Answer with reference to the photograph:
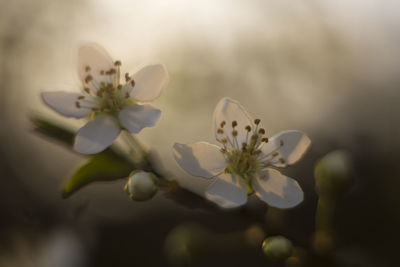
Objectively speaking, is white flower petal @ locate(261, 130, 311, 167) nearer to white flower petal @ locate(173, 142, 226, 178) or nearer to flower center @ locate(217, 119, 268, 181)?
flower center @ locate(217, 119, 268, 181)

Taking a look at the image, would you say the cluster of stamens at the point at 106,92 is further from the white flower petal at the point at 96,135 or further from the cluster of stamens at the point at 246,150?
the cluster of stamens at the point at 246,150

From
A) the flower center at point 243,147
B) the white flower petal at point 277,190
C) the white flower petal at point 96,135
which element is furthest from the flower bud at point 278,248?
the white flower petal at point 96,135

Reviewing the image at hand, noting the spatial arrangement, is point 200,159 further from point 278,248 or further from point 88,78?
point 88,78

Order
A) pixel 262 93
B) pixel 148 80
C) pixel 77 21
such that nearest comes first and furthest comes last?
pixel 148 80 → pixel 262 93 → pixel 77 21

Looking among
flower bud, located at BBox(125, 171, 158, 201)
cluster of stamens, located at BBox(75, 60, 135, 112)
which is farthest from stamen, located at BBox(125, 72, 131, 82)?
flower bud, located at BBox(125, 171, 158, 201)

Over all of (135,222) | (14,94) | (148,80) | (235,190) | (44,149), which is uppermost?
(148,80)

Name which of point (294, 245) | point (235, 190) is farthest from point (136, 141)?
point (294, 245)

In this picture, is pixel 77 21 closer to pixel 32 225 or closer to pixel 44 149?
pixel 44 149

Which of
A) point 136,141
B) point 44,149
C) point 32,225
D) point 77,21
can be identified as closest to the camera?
point 136,141
